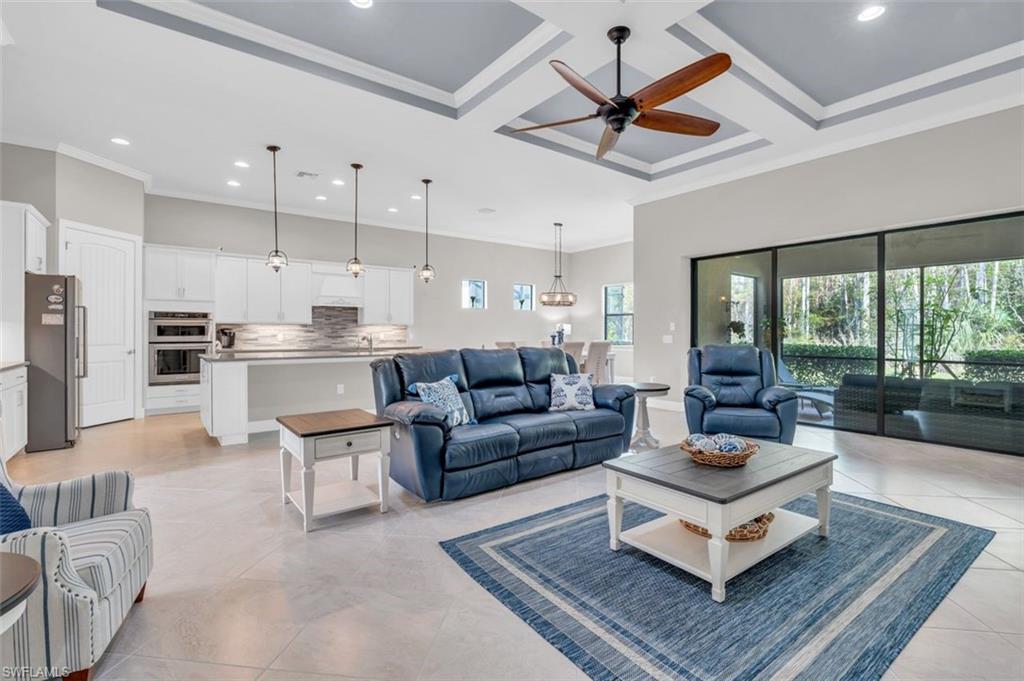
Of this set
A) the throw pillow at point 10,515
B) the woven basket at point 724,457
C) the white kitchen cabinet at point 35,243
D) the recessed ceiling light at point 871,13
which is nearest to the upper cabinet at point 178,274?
the white kitchen cabinet at point 35,243

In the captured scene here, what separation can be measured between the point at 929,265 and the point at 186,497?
22.3 ft

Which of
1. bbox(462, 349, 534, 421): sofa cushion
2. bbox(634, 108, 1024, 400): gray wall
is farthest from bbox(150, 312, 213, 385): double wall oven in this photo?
bbox(634, 108, 1024, 400): gray wall

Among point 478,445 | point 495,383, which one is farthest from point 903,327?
point 478,445

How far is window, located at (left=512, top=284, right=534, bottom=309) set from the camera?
10.3 m

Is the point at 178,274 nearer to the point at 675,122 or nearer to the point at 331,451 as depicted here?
the point at 331,451

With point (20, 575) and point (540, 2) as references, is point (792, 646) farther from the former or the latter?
point (540, 2)

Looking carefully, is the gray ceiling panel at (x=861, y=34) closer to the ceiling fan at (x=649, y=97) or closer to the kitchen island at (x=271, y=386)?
the ceiling fan at (x=649, y=97)

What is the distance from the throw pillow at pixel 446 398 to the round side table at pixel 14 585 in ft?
7.90

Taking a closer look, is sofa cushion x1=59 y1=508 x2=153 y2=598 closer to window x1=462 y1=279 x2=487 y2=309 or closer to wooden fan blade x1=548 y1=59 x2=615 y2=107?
wooden fan blade x1=548 y1=59 x2=615 y2=107

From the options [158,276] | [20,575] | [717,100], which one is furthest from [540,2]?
[158,276]

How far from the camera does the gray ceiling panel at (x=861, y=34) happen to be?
3186mm

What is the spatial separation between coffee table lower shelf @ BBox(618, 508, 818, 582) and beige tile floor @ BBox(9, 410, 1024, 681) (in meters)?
0.59

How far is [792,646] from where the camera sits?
1774 mm

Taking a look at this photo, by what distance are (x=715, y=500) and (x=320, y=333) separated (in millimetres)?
7220
